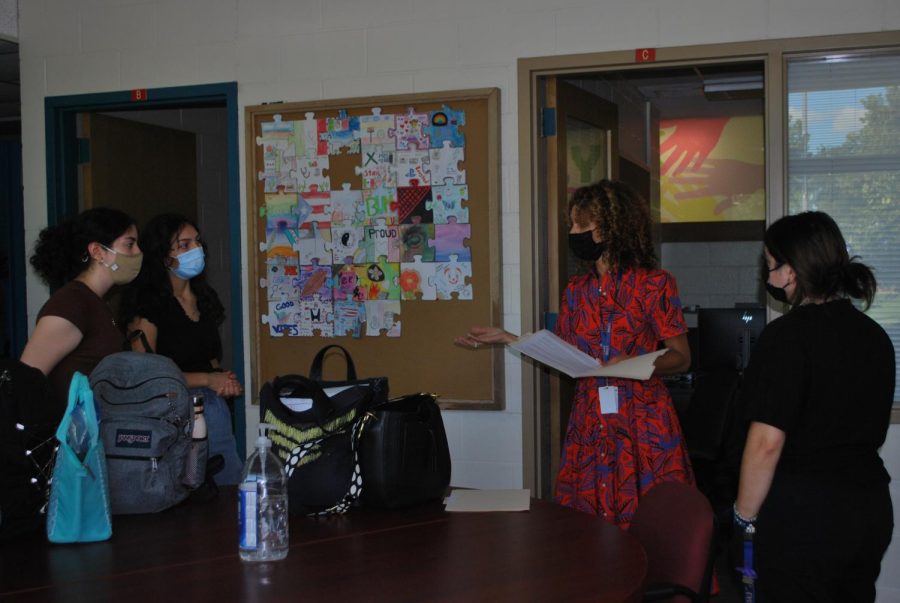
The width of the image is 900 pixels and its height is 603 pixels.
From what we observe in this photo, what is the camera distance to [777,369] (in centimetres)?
224

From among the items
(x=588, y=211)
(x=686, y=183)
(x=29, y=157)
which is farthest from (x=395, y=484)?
(x=686, y=183)

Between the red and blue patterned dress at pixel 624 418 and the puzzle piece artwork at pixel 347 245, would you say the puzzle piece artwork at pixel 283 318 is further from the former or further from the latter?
the red and blue patterned dress at pixel 624 418

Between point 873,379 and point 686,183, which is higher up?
point 686,183

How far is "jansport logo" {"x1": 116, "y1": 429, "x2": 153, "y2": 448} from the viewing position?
7.32 feet

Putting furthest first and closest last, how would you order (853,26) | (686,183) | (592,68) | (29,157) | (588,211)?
(686,183)
(29,157)
(592,68)
(853,26)
(588,211)

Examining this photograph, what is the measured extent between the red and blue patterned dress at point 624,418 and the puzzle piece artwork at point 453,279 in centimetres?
98

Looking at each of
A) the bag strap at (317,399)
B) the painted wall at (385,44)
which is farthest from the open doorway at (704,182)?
the bag strap at (317,399)

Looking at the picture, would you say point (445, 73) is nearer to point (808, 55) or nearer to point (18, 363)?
point (808, 55)

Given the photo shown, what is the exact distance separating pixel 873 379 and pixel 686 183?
538cm

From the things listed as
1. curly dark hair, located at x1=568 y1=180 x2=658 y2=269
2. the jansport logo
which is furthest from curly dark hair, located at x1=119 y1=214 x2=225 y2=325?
curly dark hair, located at x1=568 y1=180 x2=658 y2=269

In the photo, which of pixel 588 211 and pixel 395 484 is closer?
pixel 395 484

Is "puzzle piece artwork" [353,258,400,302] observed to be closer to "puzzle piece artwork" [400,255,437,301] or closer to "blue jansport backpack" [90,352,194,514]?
"puzzle piece artwork" [400,255,437,301]

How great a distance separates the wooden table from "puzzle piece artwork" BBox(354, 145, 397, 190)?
2.20 m

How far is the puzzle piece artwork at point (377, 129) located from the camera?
415 centimetres
